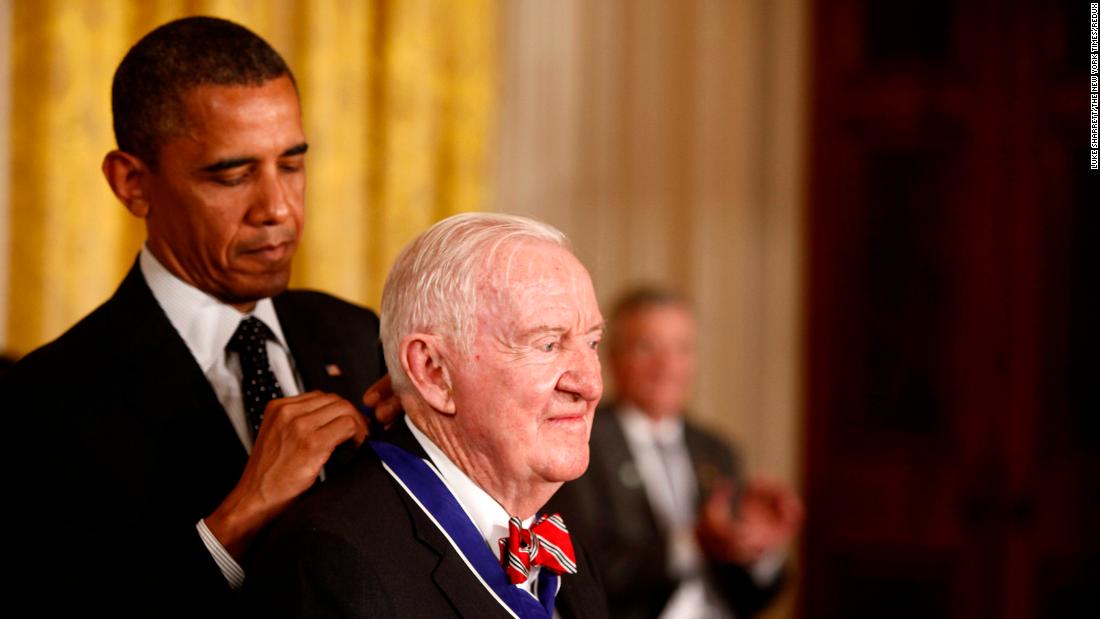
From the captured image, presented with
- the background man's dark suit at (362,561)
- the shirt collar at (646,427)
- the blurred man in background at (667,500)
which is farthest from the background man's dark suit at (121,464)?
the shirt collar at (646,427)

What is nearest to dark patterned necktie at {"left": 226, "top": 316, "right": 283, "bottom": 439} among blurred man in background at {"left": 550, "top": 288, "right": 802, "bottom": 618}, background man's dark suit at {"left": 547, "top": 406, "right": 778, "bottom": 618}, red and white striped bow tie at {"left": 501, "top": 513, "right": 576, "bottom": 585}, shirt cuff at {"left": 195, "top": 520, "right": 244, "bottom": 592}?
shirt cuff at {"left": 195, "top": 520, "right": 244, "bottom": 592}

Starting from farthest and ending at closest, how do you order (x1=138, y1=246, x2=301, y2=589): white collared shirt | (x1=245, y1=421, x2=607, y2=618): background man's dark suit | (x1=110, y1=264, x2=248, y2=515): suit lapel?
(x1=138, y1=246, x2=301, y2=589): white collared shirt < (x1=110, y1=264, x2=248, y2=515): suit lapel < (x1=245, y1=421, x2=607, y2=618): background man's dark suit

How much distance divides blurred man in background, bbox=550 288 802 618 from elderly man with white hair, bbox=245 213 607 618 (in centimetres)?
141

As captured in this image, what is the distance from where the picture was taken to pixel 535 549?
1459 millimetres

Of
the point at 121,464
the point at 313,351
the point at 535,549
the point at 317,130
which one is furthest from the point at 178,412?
the point at 317,130

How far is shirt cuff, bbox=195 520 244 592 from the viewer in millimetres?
1439

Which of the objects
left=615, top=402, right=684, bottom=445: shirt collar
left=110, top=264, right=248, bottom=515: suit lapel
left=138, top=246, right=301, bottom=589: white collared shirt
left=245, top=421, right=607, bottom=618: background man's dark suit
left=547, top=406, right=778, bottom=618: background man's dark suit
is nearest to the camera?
left=245, top=421, right=607, bottom=618: background man's dark suit

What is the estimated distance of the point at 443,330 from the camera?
1.44m

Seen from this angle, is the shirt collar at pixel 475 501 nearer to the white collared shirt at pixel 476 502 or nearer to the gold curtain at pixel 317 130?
the white collared shirt at pixel 476 502

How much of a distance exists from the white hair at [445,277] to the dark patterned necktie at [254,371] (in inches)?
11.0

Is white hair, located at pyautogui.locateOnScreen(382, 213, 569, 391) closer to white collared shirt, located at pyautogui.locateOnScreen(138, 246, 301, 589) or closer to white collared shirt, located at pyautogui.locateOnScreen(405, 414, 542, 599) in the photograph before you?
white collared shirt, located at pyautogui.locateOnScreen(405, 414, 542, 599)

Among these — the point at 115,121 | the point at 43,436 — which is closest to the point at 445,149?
the point at 115,121

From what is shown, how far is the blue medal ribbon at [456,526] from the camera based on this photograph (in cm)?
144

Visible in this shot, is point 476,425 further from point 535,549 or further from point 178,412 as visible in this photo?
point 178,412
